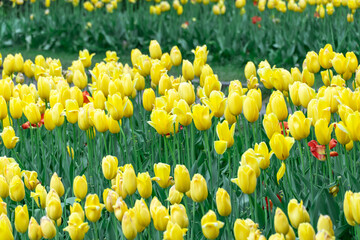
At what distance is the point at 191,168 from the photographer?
296 cm

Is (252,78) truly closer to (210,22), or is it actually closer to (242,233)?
(242,233)

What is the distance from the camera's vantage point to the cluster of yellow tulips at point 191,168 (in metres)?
1.97

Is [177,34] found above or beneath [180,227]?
beneath

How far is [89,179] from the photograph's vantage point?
3.13m

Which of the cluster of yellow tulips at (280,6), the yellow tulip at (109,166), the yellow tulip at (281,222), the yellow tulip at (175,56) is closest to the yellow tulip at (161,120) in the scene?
the yellow tulip at (109,166)

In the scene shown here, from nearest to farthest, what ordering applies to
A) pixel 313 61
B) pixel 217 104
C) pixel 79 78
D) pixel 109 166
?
pixel 109 166 → pixel 217 104 → pixel 313 61 → pixel 79 78

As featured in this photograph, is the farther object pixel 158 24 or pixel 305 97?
pixel 158 24

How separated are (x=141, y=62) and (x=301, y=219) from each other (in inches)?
88.0

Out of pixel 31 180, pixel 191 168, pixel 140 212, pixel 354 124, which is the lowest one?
pixel 191 168

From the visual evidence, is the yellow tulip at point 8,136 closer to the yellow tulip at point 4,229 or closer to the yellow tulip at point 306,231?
the yellow tulip at point 4,229

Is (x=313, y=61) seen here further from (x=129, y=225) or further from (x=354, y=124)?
(x=129, y=225)

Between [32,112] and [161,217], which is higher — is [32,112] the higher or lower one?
the lower one

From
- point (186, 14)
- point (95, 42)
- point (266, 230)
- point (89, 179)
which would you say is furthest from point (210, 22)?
point (266, 230)

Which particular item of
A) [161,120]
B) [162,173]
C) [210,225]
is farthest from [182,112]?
[210,225]
